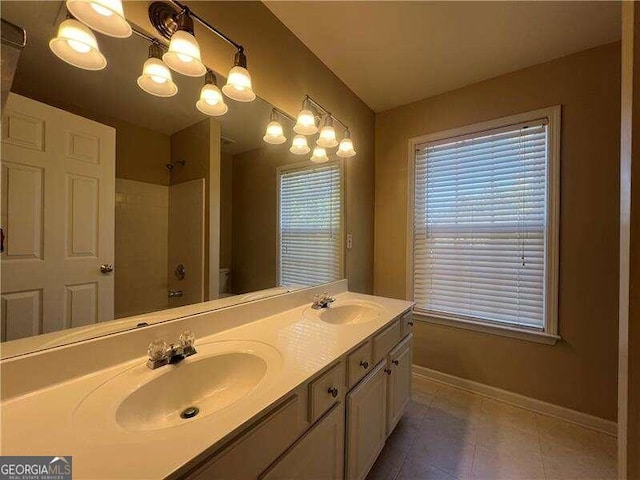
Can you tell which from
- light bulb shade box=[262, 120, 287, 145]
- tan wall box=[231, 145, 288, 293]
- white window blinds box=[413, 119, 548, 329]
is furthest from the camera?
white window blinds box=[413, 119, 548, 329]

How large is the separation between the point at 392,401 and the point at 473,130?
1.95 metres

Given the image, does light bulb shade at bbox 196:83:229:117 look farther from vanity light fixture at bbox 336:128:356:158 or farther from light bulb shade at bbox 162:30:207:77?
vanity light fixture at bbox 336:128:356:158

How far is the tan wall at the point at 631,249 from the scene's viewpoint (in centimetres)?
55

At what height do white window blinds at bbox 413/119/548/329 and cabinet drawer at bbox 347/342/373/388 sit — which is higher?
white window blinds at bbox 413/119/548/329

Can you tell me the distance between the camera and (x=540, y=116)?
5.60 ft

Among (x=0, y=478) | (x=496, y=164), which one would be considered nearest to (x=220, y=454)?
(x=0, y=478)

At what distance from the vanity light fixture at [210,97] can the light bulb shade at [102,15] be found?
12.3 inches

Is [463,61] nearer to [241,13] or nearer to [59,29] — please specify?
[241,13]

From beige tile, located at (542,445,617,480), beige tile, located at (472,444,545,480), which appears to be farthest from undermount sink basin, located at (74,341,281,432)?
beige tile, located at (542,445,617,480)

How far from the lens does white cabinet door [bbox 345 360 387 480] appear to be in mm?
1007

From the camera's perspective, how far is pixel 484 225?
1.90 meters

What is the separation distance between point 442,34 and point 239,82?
129cm

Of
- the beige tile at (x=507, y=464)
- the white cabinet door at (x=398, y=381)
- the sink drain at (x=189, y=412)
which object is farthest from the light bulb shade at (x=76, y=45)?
the beige tile at (x=507, y=464)

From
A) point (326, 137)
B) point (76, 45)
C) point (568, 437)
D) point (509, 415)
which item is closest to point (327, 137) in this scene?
point (326, 137)
